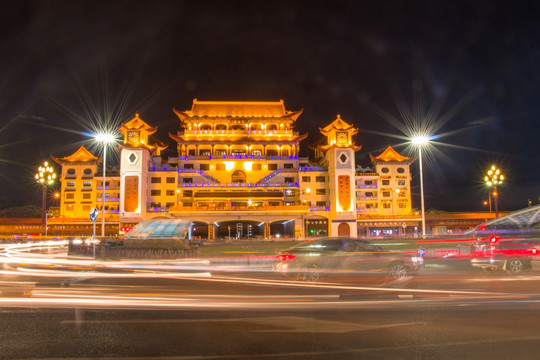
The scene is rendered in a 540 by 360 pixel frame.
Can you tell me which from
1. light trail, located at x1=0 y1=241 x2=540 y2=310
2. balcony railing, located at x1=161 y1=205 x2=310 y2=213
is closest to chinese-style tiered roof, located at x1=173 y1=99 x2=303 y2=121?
balcony railing, located at x1=161 y1=205 x2=310 y2=213

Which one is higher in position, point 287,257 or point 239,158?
point 239,158

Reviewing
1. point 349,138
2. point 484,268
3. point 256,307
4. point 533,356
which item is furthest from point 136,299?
point 349,138

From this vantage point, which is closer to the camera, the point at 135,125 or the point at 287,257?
the point at 287,257

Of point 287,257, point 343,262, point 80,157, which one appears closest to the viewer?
point 287,257

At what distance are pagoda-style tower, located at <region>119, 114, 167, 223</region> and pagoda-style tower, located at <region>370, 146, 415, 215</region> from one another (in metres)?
34.8

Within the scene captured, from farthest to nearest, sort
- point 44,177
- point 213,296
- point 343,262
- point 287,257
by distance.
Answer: point 44,177, point 343,262, point 287,257, point 213,296

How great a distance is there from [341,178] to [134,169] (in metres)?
29.2

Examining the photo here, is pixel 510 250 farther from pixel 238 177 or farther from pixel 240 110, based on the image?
pixel 240 110

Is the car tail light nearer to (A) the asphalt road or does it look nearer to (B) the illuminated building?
(A) the asphalt road

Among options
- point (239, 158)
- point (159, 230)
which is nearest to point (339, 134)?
point (239, 158)

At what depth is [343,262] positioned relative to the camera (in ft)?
41.7

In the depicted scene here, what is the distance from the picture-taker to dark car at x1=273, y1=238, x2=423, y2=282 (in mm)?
12289

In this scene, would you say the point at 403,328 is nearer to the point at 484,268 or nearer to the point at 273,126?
the point at 484,268

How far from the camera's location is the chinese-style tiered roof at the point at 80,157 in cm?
5994
